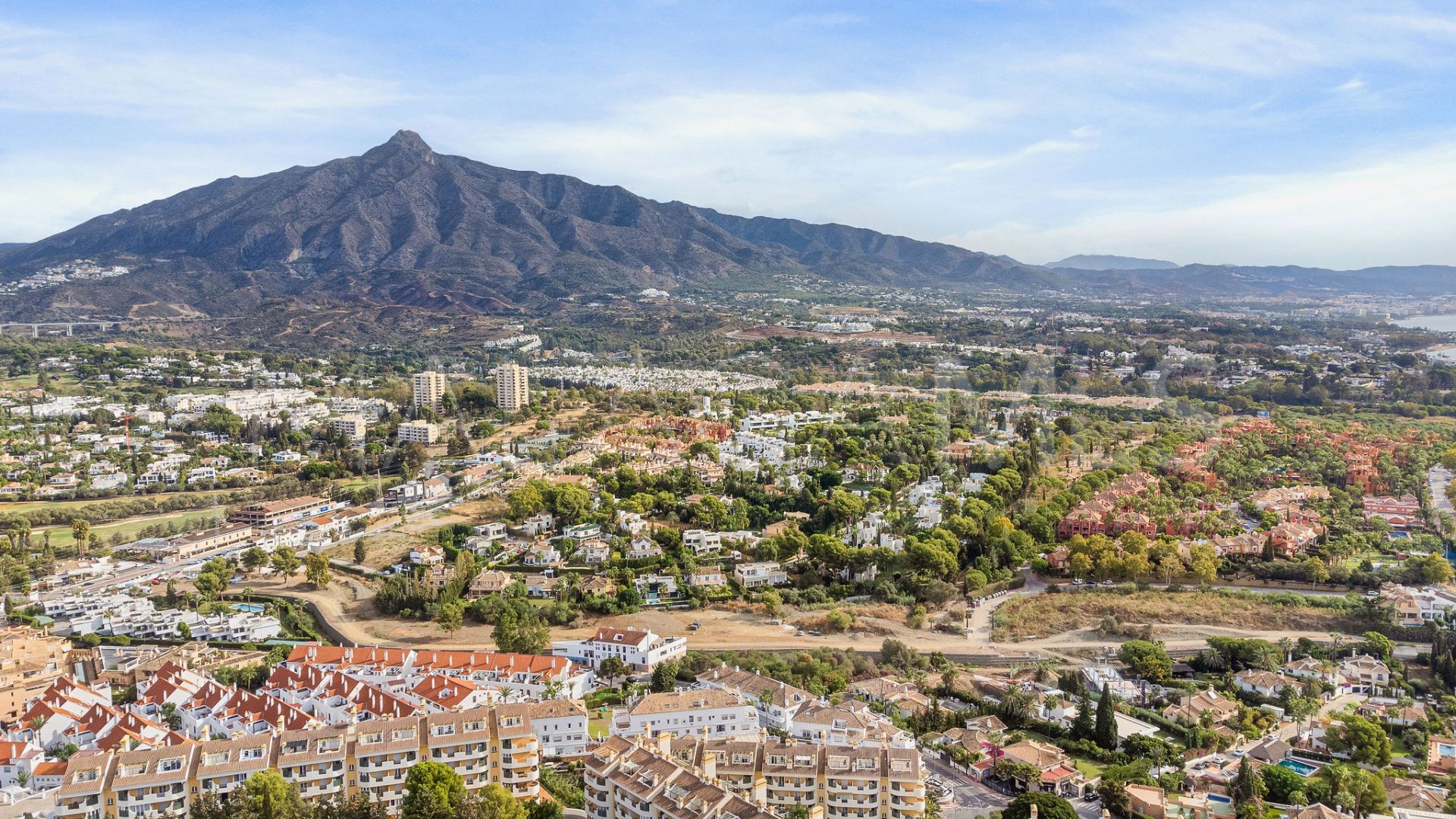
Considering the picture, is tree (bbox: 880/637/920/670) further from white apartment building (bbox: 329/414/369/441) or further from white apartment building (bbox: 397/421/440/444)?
white apartment building (bbox: 329/414/369/441)

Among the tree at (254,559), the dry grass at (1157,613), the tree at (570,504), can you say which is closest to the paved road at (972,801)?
the dry grass at (1157,613)

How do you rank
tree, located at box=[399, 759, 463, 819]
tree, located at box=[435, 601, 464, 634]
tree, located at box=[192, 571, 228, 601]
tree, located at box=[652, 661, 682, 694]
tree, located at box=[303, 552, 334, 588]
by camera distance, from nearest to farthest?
1. tree, located at box=[399, 759, 463, 819]
2. tree, located at box=[652, 661, 682, 694]
3. tree, located at box=[435, 601, 464, 634]
4. tree, located at box=[192, 571, 228, 601]
5. tree, located at box=[303, 552, 334, 588]

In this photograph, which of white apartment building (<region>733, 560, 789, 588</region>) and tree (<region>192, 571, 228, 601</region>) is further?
white apartment building (<region>733, 560, 789, 588</region>)

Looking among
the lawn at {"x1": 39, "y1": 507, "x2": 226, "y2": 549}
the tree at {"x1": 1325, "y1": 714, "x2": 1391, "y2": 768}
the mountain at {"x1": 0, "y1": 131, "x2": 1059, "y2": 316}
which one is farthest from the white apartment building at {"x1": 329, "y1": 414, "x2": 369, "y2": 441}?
the mountain at {"x1": 0, "y1": 131, "x2": 1059, "y2": 316}

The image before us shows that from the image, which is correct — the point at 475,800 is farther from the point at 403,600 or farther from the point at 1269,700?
the point at 1269,700

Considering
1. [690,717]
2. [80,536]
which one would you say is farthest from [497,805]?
[80,536]

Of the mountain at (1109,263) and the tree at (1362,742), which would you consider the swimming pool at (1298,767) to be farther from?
the mountain at (1109,263)

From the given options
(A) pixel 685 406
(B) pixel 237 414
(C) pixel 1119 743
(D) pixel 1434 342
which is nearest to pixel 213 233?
(B) pixel 237 414
